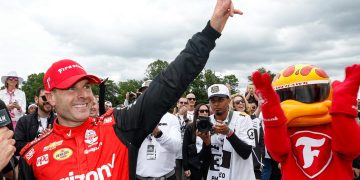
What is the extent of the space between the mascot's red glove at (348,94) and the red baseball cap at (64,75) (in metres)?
1.73

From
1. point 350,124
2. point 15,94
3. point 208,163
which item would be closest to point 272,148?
point 350,124

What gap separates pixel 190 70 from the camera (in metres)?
2.30

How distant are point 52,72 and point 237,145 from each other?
240 centimetres

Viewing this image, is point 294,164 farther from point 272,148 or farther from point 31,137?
point 31,137

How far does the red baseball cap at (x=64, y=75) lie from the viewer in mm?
2656

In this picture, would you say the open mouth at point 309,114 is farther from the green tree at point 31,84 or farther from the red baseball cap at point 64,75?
the green tree at point 31,84

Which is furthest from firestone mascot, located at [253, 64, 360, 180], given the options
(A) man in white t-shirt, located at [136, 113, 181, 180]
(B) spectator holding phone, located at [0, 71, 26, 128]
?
(B) spectator holding phone, located at [0, 71, 26, 128]

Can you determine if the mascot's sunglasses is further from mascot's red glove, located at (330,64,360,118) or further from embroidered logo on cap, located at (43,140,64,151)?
embroidered logo on cap, located at (43,140,64,151)

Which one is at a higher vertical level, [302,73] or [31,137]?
[302,73]

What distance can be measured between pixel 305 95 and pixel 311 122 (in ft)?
0.74

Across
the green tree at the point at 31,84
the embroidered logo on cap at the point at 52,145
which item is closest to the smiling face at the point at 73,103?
the embroidered logo on cap at the point at 52,145

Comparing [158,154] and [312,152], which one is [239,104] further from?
[312,152]

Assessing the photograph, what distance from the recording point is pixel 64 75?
269 cm

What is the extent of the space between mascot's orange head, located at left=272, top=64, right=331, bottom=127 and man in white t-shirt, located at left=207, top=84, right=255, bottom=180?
1.51 m
